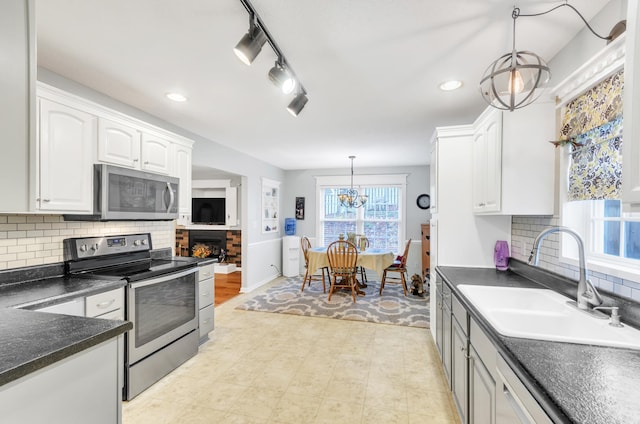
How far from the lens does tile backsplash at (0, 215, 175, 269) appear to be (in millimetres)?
1956

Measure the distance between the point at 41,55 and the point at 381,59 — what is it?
2.25 m

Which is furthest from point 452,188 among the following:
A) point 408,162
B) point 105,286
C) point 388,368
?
point 408,162

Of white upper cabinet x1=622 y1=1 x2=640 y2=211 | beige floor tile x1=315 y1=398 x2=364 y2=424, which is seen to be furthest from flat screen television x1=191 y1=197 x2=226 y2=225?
white upper cabinet x1=622 y1=1 x2=640 y2=211

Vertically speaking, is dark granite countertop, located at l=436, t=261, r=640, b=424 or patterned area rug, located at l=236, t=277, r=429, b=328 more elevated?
dark granite countertop, located at l=436, t=261, r=640, b=424

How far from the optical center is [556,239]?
192cm

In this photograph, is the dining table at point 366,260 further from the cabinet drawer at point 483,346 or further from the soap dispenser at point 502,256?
the cabinet drawer at point 483,346

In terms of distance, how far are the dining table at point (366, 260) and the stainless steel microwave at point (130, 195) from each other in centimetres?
253

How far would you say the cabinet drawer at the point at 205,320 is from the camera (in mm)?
2938

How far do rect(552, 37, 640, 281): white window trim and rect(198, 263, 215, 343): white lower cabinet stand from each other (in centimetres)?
290

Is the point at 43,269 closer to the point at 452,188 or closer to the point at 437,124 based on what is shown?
the point at 452,188

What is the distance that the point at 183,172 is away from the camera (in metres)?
3.09

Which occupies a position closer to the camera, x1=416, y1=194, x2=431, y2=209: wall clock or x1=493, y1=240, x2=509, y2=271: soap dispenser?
x1=493, y1=240, x2=509, y2=271: soap dispenser

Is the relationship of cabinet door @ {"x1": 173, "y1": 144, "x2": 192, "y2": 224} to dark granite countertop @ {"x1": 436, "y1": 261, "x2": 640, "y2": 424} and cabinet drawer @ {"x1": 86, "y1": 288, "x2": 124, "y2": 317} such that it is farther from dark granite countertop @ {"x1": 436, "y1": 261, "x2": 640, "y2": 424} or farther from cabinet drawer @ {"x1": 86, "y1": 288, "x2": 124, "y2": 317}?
dark granite countertop @ {"x1": 436, "y1": 261, "x2": 640, "y2": 424}

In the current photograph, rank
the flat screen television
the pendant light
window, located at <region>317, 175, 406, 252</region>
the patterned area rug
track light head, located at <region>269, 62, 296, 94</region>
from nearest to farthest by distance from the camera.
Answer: track light head, located at <region>269, 62, 296, 94</region>, the patterned area rug, the pendant light, window, located at <region>317, 175, 406, 252</region>, the flat screen television
